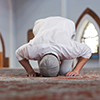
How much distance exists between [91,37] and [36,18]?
2.91m

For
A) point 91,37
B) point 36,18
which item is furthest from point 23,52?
point 36,18

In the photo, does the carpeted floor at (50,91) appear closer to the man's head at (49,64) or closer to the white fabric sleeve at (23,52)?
the man's head at (49,64)

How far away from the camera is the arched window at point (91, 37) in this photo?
6464 mm

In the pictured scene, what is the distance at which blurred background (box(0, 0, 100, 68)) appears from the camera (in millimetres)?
6448

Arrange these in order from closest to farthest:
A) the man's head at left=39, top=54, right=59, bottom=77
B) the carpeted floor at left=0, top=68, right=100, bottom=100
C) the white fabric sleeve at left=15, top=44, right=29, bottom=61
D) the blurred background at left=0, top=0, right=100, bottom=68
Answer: the carpeted floor at left=0, top=68, right=100, bottom=100 < the man's head at left=39, top=54, right=59, bottom=77 < the white fabric sleeve at left=15, top=44, right=29, bottom=61 < the blurred background at left=0, top=0, right=100, bottom=68

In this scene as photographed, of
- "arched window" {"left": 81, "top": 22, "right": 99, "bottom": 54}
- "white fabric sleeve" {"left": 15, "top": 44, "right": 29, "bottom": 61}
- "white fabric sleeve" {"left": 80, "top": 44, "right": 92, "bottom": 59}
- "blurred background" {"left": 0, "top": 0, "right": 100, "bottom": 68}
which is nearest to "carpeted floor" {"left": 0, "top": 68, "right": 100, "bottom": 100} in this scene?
"white fabric sleeve" {"left": 15, "top": 44, "right": 29, "bottom": 61}

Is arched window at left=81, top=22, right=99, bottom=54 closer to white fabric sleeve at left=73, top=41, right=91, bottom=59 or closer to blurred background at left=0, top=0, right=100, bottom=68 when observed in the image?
blurred background at left=0, top=0, right=100, bottom=68

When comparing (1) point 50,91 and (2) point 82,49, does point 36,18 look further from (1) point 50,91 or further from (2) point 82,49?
(1) point 50,91

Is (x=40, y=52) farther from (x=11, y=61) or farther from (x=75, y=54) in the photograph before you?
(x=11, y=61)

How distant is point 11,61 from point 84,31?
13.4ft

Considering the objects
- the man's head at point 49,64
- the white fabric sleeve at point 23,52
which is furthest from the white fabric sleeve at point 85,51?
the white fabric sleeve at point 23,52

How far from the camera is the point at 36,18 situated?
8.57 metres

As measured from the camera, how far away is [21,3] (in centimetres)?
936

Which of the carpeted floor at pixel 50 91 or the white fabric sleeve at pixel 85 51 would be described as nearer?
the carpeted floor at pixel 50 91
